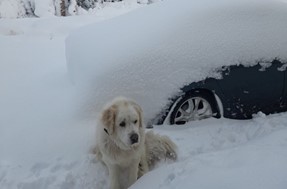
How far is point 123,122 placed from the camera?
336cm

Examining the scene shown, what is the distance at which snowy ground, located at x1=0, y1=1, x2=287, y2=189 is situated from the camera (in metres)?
2.74

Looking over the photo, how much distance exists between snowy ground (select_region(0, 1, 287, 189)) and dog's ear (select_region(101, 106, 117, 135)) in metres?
0.55

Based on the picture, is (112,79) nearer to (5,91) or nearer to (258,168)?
(5,91)

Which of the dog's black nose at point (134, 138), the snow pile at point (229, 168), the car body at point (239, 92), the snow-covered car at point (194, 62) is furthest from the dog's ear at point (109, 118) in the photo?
the car body at point (239, 92)

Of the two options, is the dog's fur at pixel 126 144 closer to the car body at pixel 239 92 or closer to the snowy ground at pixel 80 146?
the snowy ground at pixel 80 146

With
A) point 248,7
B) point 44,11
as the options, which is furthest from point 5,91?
point 44,11

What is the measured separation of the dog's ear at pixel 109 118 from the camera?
3.32 metres

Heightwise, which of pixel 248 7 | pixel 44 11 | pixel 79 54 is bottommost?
pixel 44 11

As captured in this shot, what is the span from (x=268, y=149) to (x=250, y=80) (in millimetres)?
1557

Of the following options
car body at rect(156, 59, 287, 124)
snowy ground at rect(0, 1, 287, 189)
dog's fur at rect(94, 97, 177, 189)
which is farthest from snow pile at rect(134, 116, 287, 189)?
car body at rect(156, 59, 287, 124)

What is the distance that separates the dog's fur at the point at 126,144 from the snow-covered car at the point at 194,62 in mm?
543

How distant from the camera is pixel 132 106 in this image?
3.41 metres

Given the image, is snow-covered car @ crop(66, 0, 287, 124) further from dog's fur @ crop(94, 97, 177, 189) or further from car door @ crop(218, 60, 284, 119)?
dog's fur @ crop(94, 97, 177, 189)

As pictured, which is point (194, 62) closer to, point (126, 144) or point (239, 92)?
point (239, 92)
